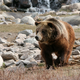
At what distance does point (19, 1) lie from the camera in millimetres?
38656

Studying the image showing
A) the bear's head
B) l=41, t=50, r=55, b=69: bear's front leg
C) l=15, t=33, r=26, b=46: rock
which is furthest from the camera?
l=15, t=33, r=26, b=46: rock

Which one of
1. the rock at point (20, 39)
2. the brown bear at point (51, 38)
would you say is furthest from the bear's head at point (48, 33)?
the rock at point (20, 39)

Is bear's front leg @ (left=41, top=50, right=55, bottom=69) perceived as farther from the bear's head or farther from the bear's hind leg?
the bear's head

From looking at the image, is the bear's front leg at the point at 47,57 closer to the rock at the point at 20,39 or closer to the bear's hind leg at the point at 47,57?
the bear's hind leg at the point at 47,57

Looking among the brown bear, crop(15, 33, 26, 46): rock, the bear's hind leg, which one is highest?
the brown bear

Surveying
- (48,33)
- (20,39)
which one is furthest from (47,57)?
(20,39)

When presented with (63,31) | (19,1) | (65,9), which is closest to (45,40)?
(63,31)

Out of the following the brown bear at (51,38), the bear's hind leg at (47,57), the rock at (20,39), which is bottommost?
the rock at (20,39)

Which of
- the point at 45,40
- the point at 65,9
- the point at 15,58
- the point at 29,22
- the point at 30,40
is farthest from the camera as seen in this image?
the point at 65,9

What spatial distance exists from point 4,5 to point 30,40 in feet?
82.1

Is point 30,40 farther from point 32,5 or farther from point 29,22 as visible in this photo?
point 32,5

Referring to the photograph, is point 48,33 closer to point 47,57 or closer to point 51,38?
point 51,38

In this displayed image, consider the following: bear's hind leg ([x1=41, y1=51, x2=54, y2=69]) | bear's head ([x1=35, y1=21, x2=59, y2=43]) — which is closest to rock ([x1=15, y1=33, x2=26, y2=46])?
bear's hind leg ([x1=41, y1=51, x2=54, y2=69])

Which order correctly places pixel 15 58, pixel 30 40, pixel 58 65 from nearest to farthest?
pixel 58 65 → pixel 15 58 → pixel 30 40
